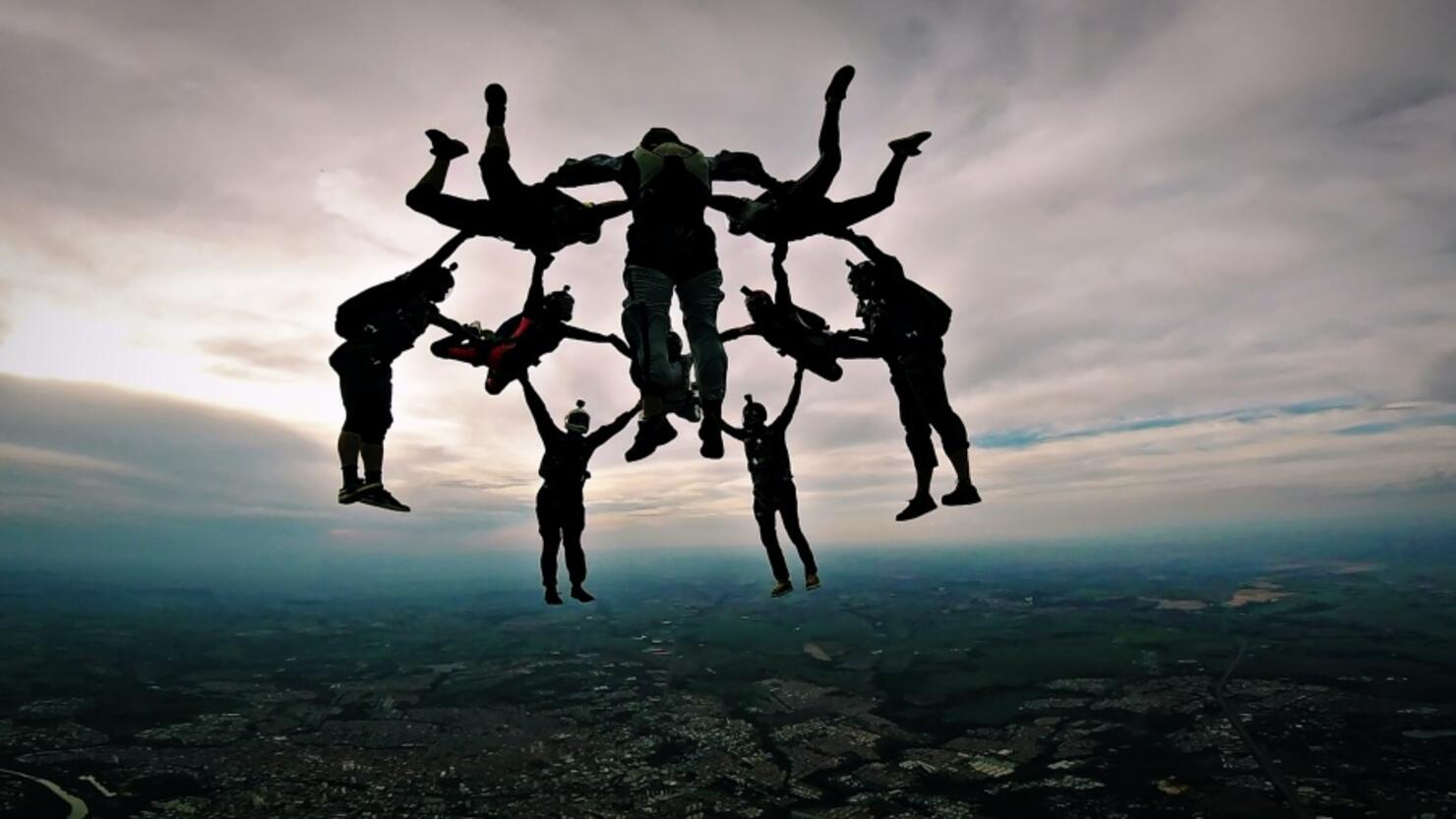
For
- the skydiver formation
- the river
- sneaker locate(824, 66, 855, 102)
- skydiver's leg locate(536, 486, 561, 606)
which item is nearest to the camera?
sneaker locate(824, 66, 855, 102)

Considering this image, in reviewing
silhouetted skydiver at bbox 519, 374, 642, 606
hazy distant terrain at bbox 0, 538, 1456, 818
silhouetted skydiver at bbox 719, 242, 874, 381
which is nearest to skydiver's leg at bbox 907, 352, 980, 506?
silhouetted skydiver at bbox 719, 242, 874, 381

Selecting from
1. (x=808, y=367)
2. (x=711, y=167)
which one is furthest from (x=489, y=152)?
(x=808, y=367)

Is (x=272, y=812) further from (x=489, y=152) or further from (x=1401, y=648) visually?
(x=1401, y=648)

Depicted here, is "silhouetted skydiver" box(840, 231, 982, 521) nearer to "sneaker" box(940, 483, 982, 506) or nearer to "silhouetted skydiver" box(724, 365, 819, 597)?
"sneaker" box(940, 483, 982, 506)

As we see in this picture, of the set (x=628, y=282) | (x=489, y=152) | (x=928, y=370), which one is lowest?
(x=928, y=370)

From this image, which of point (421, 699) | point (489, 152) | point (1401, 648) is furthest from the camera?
point (1401, 648)

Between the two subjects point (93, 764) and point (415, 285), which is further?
point (93, 764)

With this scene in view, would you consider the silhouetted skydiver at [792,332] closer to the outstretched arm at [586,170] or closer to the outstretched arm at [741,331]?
the outstretched arm at [741,331]
